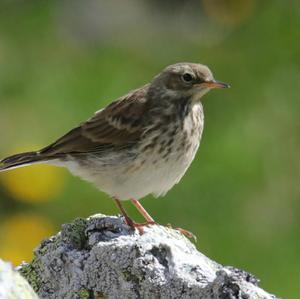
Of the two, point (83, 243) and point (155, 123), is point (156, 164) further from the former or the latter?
point (83, 243)

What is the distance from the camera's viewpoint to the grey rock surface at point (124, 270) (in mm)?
3787

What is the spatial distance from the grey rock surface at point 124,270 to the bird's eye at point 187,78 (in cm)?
184

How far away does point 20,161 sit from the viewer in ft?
19.6

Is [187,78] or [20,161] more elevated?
[20,161]

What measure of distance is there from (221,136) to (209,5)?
95.3 inches

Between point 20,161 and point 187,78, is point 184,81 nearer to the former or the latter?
point 187,78

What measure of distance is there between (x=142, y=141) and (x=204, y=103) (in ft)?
11.5

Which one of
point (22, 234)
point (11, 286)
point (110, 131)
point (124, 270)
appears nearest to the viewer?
point (11, 286)

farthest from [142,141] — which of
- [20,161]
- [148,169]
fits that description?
[20,161]

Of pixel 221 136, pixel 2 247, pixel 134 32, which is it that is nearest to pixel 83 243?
pixel 2 247

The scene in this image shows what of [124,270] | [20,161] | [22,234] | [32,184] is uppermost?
[32,184]

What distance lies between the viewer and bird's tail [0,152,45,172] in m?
5.95

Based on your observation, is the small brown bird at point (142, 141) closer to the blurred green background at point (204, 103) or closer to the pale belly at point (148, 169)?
the pale belly at point (148, 169)

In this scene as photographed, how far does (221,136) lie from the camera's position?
889 centimetres
